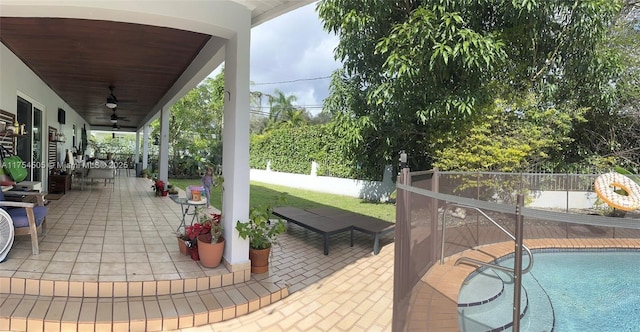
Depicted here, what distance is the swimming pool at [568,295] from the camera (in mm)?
2094

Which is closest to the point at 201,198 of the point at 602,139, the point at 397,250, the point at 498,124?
the point at 397,250

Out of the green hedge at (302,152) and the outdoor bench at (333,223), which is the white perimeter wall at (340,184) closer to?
the green hedge at (302,152)

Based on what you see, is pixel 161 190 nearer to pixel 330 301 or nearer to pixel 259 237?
pixel 259 237

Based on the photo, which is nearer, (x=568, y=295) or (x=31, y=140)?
(x=568, y=295)

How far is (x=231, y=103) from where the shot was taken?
3.18 metres

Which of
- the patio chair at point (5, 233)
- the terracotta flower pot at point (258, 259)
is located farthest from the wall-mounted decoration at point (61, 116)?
the terracotta flower pot at point (258, 259)

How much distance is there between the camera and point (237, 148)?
311 cm

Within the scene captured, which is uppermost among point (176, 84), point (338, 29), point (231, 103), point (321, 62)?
point (321, 62)

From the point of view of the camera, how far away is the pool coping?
2.01 m

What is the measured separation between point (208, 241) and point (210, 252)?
132 mm

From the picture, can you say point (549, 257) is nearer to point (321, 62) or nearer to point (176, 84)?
point (176, 84)

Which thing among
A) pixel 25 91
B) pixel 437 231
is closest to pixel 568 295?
pixel 437 231

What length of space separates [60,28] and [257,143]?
12998 mm

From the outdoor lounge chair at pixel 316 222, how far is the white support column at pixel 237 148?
4.39 ft
